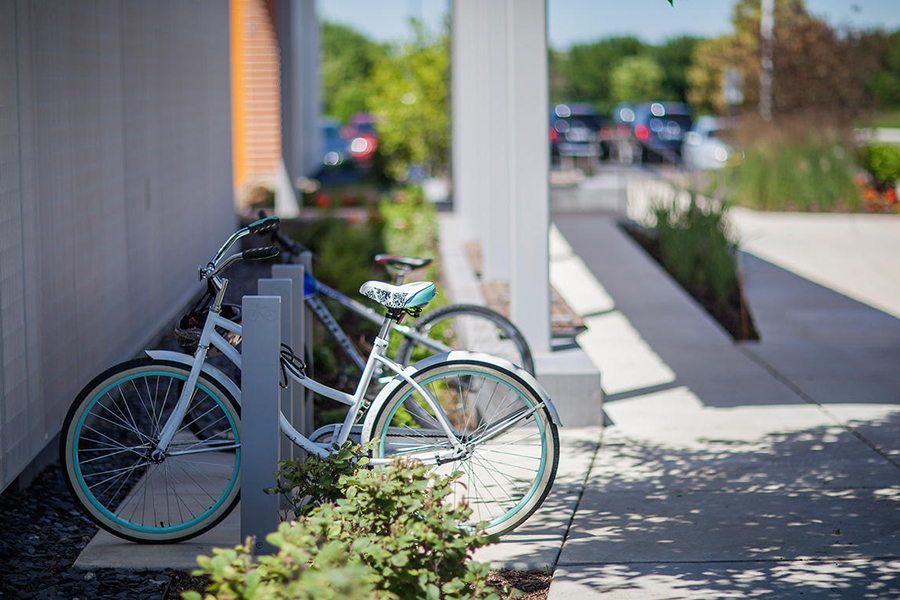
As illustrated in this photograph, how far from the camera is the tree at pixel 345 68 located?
52.6 metres

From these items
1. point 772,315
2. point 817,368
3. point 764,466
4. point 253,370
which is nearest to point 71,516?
point 253,370

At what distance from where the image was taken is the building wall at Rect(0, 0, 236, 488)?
4785 mm

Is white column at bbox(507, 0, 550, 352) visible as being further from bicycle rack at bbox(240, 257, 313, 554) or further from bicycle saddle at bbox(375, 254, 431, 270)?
bicycle rack at bbox(240, 257, 313, 554)

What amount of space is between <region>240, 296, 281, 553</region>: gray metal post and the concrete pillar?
269cm

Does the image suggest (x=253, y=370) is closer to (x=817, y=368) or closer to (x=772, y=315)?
(x=817, y=368)

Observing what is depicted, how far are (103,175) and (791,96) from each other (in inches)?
970

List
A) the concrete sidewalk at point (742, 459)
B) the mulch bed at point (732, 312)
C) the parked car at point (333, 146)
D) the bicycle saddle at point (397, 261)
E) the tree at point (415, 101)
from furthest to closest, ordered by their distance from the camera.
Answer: the parked car at point (333, 146) < the tree at point (415, 101) < the mulch bed at point (732, 312) < the bicycle saddle at point (397, 261) < the concrete sidewalk at point (742, 459)

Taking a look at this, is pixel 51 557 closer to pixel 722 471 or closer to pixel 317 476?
pixel 317 476

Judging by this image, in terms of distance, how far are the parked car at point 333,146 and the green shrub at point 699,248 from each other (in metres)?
19.6

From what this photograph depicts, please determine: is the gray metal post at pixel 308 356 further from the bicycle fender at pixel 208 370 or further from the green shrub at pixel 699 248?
the green shrub at pixel 699 248

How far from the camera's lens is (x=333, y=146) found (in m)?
33.8

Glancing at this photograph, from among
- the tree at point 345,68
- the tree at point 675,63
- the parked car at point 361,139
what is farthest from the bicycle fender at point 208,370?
the tree at point 675,63

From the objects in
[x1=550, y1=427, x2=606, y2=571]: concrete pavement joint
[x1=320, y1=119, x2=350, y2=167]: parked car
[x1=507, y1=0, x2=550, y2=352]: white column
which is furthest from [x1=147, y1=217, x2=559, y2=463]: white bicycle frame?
A: [x1=320, y1=119, x2=350, y2=167]: parked car

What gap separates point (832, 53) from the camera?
2659 cm
